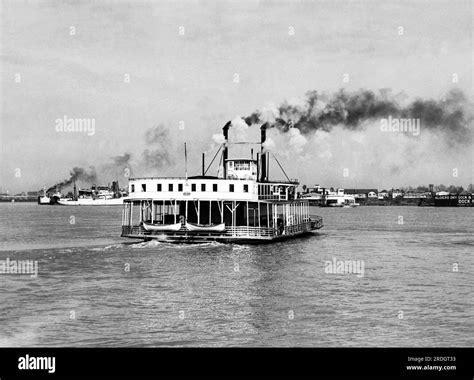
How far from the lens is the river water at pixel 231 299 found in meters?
23.0

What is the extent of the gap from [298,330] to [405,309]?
7023 mm

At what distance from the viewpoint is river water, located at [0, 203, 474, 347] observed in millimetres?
23047

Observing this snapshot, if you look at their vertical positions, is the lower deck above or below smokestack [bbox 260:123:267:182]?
below

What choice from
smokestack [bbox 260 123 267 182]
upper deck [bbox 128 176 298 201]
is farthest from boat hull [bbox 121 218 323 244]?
smokestack [bbox 260 123 267 182]

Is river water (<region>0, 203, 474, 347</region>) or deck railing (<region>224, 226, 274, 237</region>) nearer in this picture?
river water (<region>0, 203, 474, 347</region>)

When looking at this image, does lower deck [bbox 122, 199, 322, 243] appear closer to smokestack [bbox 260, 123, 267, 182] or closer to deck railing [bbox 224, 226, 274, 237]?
deck railing [bbox 224, 226, 274, 237]

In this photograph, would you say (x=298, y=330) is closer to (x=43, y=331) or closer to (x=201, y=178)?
(x=43, y=331)

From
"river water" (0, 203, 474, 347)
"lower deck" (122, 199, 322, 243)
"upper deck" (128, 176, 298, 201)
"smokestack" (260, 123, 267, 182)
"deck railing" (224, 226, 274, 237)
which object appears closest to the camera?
"river water" (0, 203, 474, 347)

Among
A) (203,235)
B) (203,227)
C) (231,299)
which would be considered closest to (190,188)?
(203,227)

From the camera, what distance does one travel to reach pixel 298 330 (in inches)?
940

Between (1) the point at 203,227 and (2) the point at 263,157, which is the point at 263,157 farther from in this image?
(1) the point at 203,227
